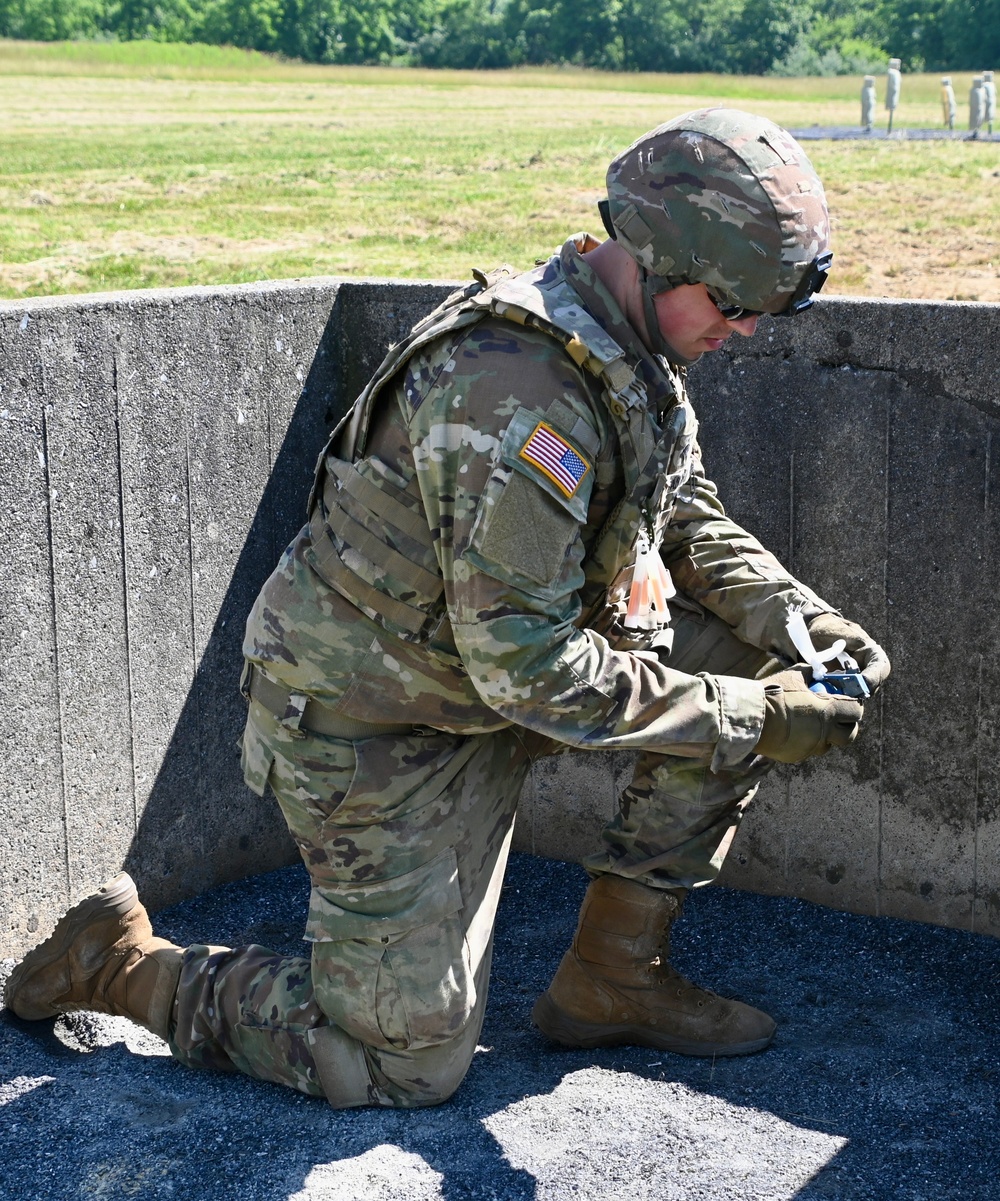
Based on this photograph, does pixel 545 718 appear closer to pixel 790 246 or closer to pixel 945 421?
pixel 790 246

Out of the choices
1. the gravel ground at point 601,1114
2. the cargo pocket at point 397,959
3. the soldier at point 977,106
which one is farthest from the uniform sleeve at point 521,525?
the soldier at point 977,106

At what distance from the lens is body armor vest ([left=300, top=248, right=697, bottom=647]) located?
8.77ft

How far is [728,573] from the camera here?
11.1 feet

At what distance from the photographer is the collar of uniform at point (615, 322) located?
9.20ft

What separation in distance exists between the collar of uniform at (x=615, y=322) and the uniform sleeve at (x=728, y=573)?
55cm

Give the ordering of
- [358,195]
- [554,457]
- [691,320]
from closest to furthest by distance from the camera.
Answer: [554,457] < [691,320] < [358,195]

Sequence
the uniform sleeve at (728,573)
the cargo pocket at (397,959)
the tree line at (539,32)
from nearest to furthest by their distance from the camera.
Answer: the cargo pocket at (397,959) → the uniform sleeve at (728,573) → the tree line at (539,32)

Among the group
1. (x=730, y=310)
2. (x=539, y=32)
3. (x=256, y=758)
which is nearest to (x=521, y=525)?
(x=730, y=310)

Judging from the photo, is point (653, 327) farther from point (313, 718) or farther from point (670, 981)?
point (670, 981)

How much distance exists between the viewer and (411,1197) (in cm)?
274

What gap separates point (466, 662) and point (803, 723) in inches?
26.6

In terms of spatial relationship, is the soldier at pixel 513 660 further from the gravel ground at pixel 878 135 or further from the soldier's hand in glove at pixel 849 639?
the gravel ground at pixel 878 135

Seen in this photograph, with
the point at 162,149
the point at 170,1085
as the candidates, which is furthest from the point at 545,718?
the point at 162,149

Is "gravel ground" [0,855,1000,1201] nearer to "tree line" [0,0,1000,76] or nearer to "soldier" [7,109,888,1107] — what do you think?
"soldier" [7,109,888,1107]
